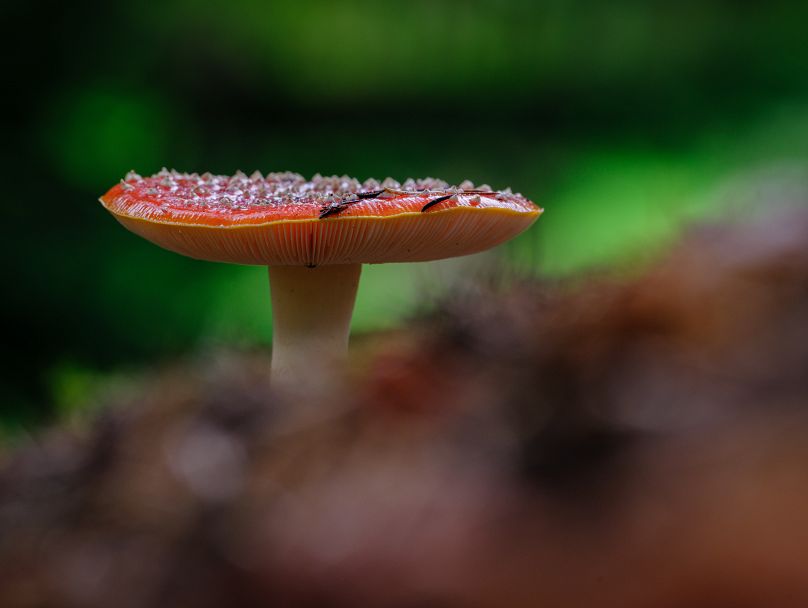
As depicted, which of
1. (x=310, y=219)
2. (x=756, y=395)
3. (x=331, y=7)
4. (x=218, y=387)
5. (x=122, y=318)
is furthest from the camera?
(x=331, y=7)

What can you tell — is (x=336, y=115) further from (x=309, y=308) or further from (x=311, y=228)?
(x=311, y=228)

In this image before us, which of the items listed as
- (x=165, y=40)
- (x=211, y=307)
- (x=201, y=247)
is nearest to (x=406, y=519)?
(x=201, y=247)

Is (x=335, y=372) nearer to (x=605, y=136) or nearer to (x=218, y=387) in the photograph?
(x=218, y=387)

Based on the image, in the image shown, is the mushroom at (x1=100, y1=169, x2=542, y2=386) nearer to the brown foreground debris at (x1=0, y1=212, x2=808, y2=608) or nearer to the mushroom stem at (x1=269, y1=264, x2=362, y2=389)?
the mushroom stem at (x1=269, y1=264, x2=362, y2=389)

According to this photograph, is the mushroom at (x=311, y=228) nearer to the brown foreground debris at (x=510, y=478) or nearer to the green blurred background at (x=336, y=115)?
the brown foreground debris at (x=510, y=478)

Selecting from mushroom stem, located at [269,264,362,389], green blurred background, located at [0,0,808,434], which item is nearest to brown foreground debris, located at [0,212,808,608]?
mushroom stem, located at [269,264,362,389]

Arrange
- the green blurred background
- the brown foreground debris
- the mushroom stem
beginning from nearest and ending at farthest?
the brown foreground debris, the mushroom stem, the green blurred background
